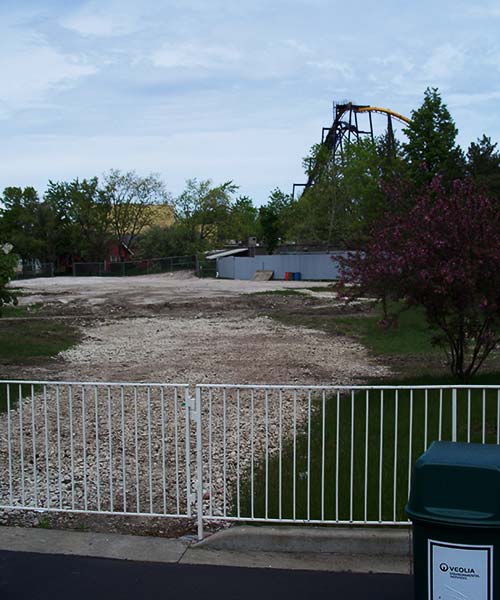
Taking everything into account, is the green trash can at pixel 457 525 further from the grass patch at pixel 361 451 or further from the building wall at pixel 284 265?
the building wall at pixel 284 265

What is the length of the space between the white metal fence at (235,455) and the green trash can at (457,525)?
1.67 meters

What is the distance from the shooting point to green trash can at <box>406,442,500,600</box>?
330cm

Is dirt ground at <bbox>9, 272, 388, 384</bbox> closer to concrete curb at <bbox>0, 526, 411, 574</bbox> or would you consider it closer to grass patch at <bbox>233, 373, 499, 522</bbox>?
grass patch at <bbox>233, 373, 499, 522</bbox>

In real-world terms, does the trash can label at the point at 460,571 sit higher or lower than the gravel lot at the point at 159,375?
higher

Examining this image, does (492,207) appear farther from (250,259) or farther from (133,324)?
(250,259)

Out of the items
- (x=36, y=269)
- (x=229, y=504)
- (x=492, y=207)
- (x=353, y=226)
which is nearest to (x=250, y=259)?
(x=353, y=226)

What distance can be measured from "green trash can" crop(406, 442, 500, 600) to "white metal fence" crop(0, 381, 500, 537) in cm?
167

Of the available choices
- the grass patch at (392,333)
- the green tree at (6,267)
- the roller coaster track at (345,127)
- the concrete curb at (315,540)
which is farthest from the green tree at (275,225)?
the concrete curb at (315,540)

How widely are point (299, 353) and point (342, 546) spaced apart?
11723 millimetres

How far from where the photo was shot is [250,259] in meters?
56.9

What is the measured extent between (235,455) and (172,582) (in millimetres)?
3619

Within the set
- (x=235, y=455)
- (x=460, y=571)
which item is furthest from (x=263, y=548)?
(x=235, y=455)

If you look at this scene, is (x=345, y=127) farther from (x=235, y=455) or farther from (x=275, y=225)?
(x=235, y=455)

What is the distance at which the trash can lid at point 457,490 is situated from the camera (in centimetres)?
330
